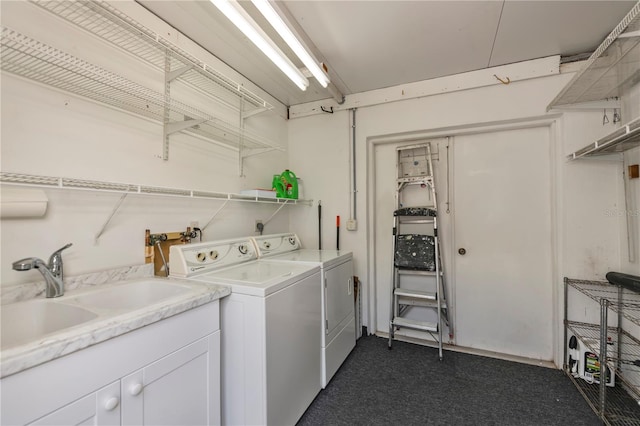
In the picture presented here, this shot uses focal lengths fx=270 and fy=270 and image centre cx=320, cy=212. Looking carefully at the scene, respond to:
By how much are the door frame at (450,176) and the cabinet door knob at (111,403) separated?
2286 mm

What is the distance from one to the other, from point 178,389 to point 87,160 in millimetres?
1239

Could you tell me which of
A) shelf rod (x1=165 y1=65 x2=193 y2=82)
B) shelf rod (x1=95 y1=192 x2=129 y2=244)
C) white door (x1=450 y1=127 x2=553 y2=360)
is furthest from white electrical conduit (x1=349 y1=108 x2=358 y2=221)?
shelf rod (x1=95 y1=192 x2=129 y2=244)

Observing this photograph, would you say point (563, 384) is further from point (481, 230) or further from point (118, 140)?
point (118, 140)

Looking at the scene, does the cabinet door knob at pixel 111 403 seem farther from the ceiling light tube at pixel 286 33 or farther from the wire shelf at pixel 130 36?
the ceiling light tube at pixel 286 33

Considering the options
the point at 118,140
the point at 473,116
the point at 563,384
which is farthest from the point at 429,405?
the point at 118,140

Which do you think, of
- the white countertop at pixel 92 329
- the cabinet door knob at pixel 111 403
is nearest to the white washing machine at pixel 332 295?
the white countertop at pixel 92 329

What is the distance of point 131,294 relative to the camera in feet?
4.90

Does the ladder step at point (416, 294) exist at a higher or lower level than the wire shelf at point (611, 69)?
lower

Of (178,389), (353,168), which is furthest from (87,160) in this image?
(353,168)

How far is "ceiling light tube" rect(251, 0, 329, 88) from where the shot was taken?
131 cm

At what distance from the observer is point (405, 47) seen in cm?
214

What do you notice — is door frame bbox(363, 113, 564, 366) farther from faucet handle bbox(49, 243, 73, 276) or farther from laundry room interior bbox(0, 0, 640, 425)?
faucet handle bbox(49, 243, 73, 276)

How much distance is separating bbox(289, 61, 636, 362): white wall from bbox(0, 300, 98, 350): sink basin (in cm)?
219

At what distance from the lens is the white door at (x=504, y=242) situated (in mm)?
2447
